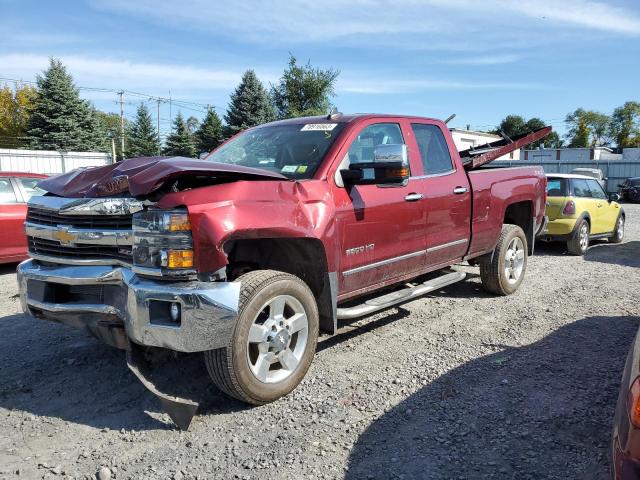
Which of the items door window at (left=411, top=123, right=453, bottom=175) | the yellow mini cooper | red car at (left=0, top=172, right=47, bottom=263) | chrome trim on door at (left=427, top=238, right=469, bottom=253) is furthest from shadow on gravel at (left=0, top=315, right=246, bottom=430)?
the yellow mini cooper

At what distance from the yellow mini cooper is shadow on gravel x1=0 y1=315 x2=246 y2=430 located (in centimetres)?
743

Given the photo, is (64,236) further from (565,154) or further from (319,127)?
(565,154)

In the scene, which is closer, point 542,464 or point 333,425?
point 542,464

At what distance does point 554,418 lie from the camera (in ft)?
10.9

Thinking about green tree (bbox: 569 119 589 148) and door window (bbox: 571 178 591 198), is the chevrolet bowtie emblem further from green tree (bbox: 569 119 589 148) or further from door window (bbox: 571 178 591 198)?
green tree (bbox: 569 119 589 148)

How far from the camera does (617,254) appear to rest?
1001 centimetres

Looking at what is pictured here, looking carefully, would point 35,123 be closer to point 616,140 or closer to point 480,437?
point 480,437

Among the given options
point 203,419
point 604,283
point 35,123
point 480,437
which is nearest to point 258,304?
point 203,419

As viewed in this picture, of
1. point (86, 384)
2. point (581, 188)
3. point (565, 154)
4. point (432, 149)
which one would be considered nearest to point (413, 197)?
point (432, 149)

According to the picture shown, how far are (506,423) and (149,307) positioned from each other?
2.28m

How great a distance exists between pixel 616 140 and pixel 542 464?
108m

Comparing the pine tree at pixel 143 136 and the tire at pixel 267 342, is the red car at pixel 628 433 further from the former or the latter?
the pine tree at pixel 143 136

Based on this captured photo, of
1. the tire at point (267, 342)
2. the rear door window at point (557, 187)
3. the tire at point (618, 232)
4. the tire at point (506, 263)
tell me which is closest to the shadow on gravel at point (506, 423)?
the tire at point (267, 342)

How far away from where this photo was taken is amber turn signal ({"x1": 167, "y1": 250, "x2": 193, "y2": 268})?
9.84ft
